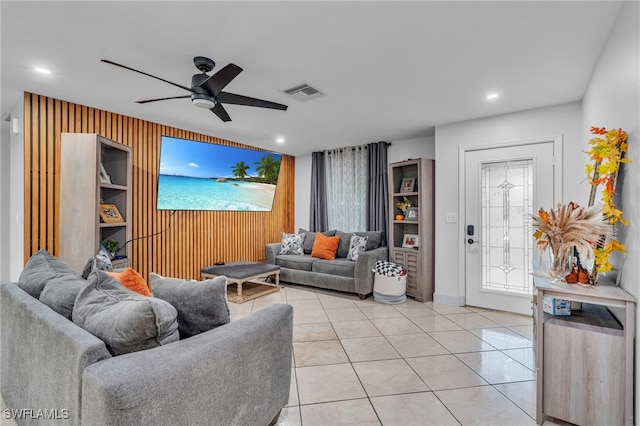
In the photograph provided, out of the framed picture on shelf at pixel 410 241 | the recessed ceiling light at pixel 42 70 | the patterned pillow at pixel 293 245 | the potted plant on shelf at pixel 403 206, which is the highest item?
the recessed ceiling light at pixel 42 70

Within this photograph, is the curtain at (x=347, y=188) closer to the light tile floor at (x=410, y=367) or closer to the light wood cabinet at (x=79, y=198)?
the light tile floor at (x=410, y=367)

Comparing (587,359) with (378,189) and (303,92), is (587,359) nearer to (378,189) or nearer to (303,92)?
(303,92)

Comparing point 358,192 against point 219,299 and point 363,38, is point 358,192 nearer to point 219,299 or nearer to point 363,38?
point 363,38

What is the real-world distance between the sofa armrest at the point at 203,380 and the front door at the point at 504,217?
306 cm

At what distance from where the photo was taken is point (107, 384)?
3.14 feet

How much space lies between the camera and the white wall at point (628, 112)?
1606 mm

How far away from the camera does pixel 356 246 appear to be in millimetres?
4879

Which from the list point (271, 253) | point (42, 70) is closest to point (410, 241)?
point (271, 253)

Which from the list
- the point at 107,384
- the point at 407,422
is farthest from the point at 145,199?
the point at 407,422

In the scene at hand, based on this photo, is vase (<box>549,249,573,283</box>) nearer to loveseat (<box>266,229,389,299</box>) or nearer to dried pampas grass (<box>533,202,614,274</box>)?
dried pampas grass (<box>533,202,614,274</box>)

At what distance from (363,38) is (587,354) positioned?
2346 millimetres

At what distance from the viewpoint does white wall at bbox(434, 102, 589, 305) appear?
3.33m

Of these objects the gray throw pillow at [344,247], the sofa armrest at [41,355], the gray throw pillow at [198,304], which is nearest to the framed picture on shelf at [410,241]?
the gray throw pillow at [344,247]

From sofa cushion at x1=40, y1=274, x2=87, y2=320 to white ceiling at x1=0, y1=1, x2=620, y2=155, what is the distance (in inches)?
63.0
